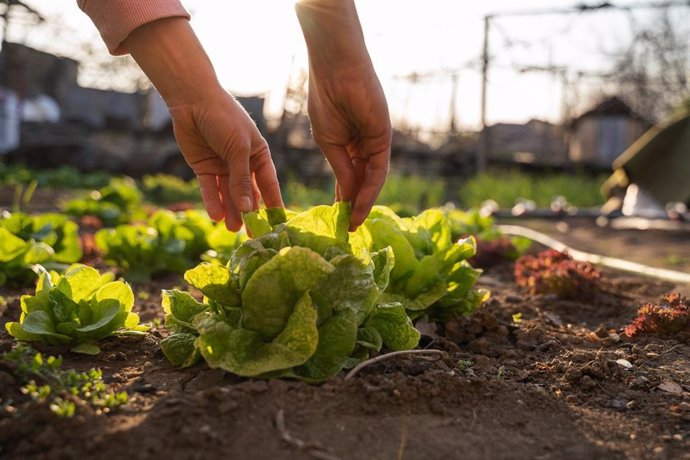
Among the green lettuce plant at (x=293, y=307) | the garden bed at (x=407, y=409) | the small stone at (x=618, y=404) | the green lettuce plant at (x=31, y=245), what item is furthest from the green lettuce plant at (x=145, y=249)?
the small stone at (x=618, y=404)

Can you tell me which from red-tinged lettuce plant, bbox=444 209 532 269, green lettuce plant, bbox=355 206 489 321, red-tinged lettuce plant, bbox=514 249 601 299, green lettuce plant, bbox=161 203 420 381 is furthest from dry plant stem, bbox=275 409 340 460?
red-tinged lettuce plant, bbox=444 209 532 269

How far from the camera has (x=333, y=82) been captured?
1872mm

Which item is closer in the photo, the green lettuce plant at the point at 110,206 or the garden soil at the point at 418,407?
the garden soil at the point at 418,407

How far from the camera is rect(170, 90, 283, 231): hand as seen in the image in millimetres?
1890

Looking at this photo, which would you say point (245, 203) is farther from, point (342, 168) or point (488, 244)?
point (488, 244)

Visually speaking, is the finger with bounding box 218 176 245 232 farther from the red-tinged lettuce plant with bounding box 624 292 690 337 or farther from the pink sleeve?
the red-tinged lettuce plant with bounding box 624 292 690 337

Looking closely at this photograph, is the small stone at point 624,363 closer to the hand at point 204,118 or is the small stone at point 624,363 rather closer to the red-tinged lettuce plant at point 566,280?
the red-tinged lettuce plant at point 566,280

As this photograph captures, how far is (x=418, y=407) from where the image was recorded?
1741 millimetres

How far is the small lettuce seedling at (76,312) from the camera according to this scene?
2062 millimetres

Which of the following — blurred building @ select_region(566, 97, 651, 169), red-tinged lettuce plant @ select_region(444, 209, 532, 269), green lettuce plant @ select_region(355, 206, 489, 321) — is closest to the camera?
green lettuce plant @ select_region(355, 206, 489, 321)

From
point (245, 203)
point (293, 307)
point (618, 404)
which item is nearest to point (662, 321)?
point (618, 404)

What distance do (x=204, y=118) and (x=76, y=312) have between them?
757mm

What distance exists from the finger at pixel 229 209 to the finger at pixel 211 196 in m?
0.02

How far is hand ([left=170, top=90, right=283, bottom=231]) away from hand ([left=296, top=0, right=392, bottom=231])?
7.8 inches
